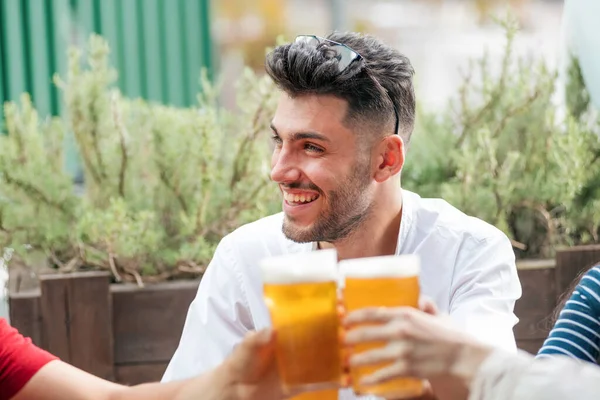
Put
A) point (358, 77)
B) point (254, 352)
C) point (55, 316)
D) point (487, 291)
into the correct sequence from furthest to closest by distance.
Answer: point (55, 316) → point (358, 77) → point (487, 291) → point (254, 352)

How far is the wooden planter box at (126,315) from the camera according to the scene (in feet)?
9.31

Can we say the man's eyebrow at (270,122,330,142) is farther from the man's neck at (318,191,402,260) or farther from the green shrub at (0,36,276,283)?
the green shrub at (0,36,276,283)

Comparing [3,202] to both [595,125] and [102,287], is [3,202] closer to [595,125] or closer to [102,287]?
[102,287]

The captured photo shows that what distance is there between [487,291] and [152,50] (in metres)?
3.68

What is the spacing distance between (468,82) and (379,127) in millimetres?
1326

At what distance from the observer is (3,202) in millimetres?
3100

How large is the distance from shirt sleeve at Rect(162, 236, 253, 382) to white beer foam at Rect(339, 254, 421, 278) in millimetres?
1019

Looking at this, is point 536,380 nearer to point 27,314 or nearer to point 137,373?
point 137,373

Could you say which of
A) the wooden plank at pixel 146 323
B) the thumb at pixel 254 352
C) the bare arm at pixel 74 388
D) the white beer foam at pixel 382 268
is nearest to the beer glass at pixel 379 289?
the white beer foam at pixel 382 268

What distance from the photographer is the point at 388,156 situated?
2.29m

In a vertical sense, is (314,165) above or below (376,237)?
above

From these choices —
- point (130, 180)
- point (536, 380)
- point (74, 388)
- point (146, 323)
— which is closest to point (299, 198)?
point (74, 388)

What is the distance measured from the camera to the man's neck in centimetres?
229

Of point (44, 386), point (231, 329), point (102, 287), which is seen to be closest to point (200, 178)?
point (102, 287)
